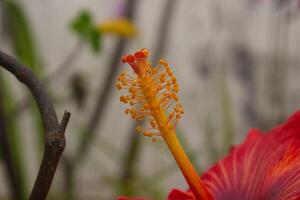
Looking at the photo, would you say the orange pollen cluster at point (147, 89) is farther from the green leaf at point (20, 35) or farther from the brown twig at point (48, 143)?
the green leaf at point (20, 35)

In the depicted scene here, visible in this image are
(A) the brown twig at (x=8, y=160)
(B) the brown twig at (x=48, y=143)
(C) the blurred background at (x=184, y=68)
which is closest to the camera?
(B) the brown twig at (x=48, y=143)

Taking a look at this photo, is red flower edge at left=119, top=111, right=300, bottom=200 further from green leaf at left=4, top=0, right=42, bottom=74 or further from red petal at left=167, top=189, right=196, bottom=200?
green leaf at left=4, top=0, right=42, bottom=74

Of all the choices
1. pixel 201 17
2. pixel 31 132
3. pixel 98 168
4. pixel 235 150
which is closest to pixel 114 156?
pixel 98 168

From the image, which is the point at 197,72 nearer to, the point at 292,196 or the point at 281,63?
the point at 281,63

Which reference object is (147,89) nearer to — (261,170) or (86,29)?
(261,170)

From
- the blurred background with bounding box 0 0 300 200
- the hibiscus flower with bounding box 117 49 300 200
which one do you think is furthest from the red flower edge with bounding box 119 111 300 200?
the blurred background with bounding box 0 0 300 200

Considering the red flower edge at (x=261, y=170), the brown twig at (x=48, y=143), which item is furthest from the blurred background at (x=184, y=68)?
the brown twig at (x=48, y=143)

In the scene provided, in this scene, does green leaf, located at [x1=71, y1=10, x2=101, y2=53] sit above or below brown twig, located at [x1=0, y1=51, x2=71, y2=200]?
above
